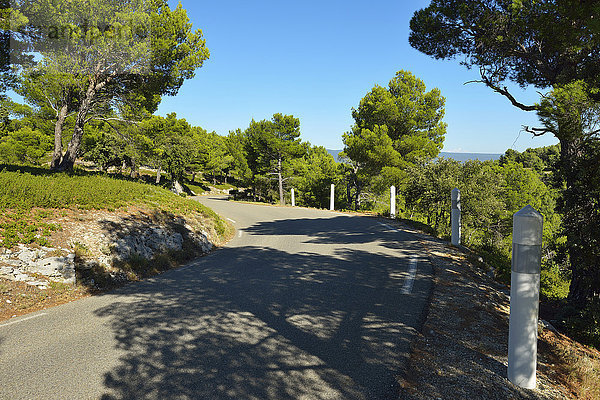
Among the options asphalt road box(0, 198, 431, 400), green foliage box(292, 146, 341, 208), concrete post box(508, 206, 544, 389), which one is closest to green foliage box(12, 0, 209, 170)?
asphalt road box(0, 198, 431, 400)

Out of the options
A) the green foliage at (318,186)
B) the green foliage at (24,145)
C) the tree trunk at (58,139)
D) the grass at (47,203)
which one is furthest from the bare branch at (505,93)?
the green foliage at (24,145)

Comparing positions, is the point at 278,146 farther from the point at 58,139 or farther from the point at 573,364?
the point at 573,364

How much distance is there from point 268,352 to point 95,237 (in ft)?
17.5

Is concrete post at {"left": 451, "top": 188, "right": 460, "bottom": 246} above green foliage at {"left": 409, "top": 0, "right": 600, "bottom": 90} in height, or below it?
below

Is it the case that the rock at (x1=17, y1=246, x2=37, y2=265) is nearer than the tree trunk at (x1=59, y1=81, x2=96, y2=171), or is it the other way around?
the rock at (x1=17, y1=246, x2=37, y2=265)

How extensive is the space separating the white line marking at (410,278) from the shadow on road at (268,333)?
0.33ft

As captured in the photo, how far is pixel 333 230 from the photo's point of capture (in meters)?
11.1

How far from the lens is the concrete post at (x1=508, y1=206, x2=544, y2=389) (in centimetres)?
277

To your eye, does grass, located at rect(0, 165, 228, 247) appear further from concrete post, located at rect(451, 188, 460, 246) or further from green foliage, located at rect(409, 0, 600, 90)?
green foliage, located at rect(409, 0, 600, 90)

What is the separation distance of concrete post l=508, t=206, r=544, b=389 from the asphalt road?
965 millimetres

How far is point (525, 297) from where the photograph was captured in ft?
9.45

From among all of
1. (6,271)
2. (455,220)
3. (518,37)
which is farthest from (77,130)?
(518,37)

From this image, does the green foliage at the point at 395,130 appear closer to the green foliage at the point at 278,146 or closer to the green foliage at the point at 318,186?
the green foliage at the point at 278,146

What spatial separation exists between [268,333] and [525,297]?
2.48m
